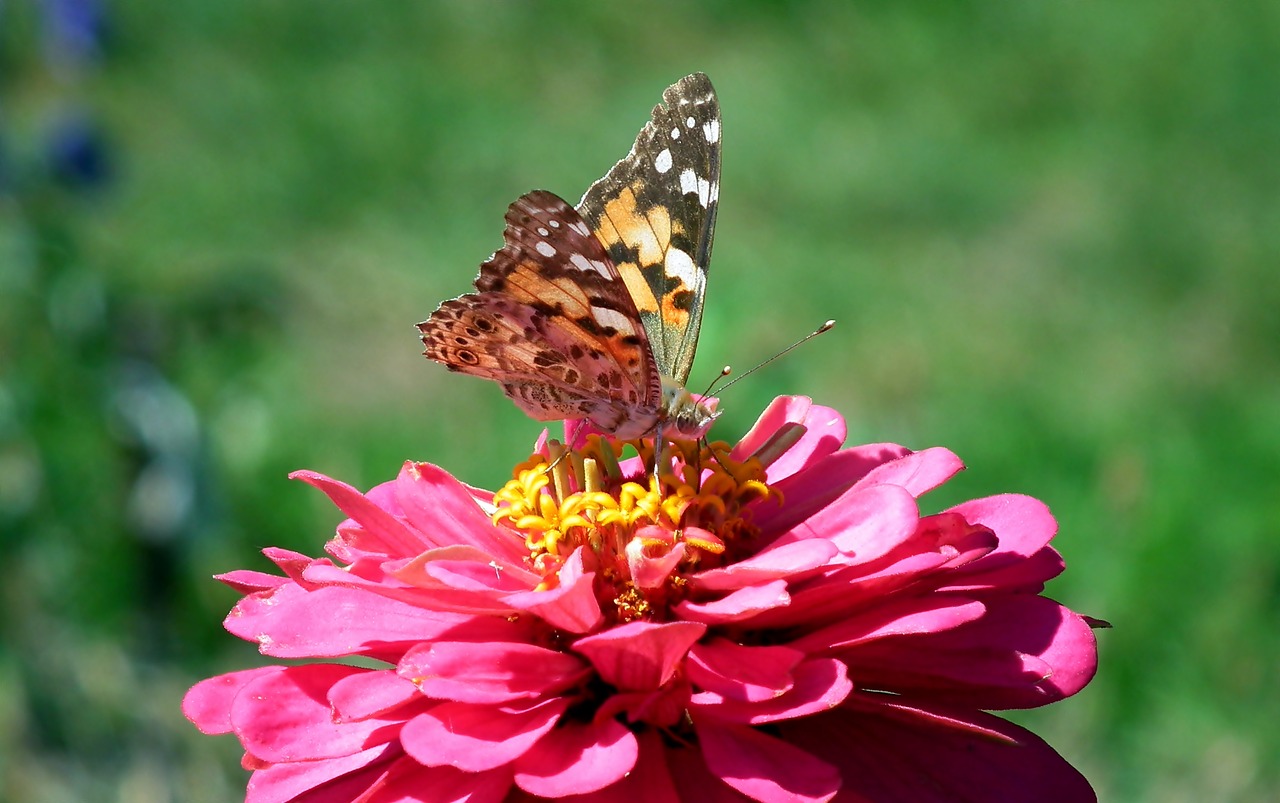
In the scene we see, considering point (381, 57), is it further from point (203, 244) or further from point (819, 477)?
point (819, 477)

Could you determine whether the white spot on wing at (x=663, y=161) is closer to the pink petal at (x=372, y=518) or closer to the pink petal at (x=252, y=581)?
the pink petal at (x=372, y=518)

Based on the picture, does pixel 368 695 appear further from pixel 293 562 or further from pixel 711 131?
pixel 711 131

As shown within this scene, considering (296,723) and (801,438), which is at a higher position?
(801,438)

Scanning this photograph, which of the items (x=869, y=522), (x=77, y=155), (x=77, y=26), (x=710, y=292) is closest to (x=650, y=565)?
(x=869, y=522)

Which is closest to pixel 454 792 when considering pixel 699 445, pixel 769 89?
pixel 699 445

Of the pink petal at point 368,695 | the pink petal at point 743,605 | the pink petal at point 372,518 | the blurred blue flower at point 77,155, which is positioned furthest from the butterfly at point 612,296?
the blurred blue flower at point 77,155
